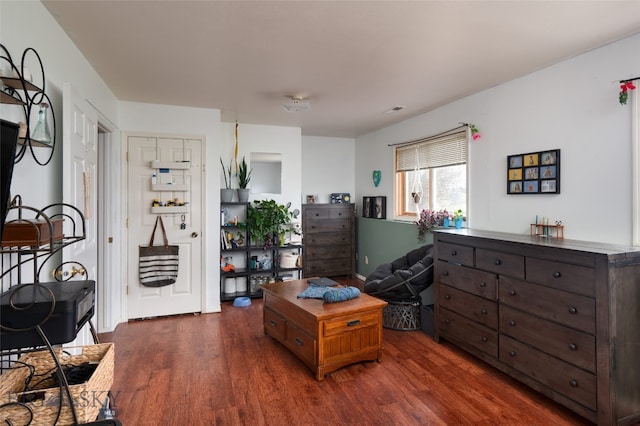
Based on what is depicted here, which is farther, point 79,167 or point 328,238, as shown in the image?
point 328,238

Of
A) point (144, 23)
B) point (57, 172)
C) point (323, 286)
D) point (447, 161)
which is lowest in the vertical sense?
point (323, 286)

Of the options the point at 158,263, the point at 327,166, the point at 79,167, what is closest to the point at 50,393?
the point at 79,167

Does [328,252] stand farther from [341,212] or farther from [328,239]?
[341,212]

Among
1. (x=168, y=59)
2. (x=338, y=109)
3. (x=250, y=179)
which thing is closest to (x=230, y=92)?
(x=168, y=59)

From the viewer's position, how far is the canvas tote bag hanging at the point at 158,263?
3.88 metres

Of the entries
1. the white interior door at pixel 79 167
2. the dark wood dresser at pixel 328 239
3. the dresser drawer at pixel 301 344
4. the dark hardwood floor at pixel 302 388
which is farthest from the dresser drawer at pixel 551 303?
the dark wood dresser at pixel 328 239

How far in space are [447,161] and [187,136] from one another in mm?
2989

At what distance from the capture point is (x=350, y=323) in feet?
8.83

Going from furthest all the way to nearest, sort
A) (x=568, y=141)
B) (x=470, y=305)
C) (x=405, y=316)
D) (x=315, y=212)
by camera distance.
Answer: (x=315, y=212) < (x=405, y=316) < (x=470, y=305) < (x=568, y=141)

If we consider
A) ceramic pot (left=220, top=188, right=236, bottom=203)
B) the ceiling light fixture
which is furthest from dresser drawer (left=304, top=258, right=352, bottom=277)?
the ceiling light fixture

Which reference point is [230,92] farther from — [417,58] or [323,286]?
[323,286]

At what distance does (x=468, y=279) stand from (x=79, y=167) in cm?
293

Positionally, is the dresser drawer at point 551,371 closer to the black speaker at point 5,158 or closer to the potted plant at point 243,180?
the black speaker at point 5,158

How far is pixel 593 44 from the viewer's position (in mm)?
2430
